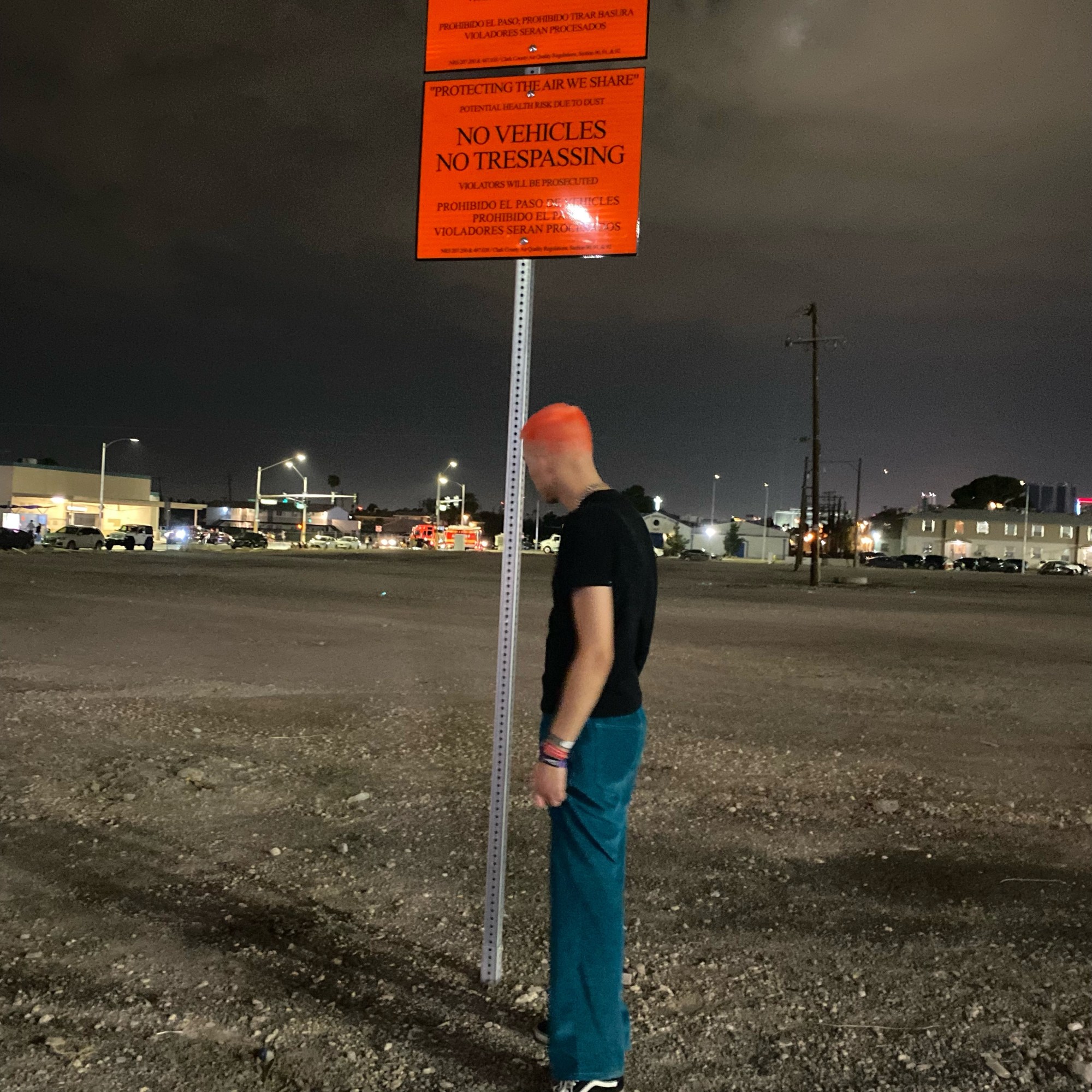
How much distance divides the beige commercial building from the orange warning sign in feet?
268

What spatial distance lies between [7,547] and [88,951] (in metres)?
53.4

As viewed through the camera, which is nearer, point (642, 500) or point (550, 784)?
point (550, 784)

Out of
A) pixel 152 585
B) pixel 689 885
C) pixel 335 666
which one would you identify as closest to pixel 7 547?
pixel 152 585

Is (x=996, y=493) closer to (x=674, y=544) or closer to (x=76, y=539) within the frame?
(x=674, y=544)

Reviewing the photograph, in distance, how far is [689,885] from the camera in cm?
467

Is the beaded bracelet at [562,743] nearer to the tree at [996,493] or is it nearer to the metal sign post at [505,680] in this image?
the metal sign post at [505,680]

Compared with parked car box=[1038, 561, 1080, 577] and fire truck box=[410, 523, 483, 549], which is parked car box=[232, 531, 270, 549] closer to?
fire truck box=[410, 523, 483, 549]

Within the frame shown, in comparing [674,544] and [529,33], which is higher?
[529,33]

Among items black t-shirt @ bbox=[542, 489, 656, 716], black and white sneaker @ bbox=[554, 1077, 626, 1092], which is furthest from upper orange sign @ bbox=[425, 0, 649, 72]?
black and white sneaker @ bbox=[554, 1077, 626, 1092]

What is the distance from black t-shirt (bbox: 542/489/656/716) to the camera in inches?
108

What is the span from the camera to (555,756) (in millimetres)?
2783

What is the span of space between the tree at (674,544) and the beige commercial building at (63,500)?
57.1 metres

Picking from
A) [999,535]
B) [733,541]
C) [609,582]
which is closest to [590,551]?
[609,582]

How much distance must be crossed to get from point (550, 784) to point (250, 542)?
243ft
